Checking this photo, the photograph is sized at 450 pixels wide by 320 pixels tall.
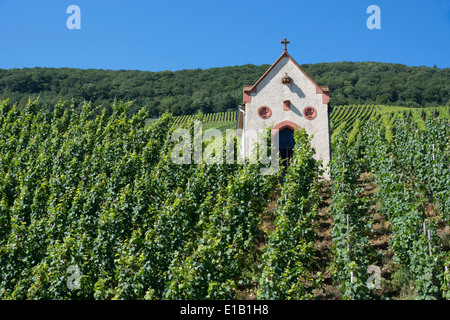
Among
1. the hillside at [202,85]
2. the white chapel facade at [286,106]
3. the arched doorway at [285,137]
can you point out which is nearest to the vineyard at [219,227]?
the white chapel facade at [286,106]

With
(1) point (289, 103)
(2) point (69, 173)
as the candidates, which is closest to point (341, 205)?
(1) point (289, 103)

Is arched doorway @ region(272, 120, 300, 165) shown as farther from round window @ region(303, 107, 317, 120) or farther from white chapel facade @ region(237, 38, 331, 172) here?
round window @ region(303, 107, 317, 120)

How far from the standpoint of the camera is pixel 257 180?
16.9 m

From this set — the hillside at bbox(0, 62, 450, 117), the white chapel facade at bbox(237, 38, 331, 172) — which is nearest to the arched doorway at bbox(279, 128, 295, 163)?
the white chapel facade at bbox(237, 38, 331, 172)

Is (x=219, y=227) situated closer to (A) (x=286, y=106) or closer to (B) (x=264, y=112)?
(B) (x=264, y=112)

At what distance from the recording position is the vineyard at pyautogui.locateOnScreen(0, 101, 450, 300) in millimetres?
11172

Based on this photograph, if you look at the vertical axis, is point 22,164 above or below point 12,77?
below

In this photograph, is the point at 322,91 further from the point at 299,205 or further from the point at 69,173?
the point at 69,173

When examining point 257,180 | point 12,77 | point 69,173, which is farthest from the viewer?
point 12,77

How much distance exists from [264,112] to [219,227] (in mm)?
10279

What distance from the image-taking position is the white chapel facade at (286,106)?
22344 mm
